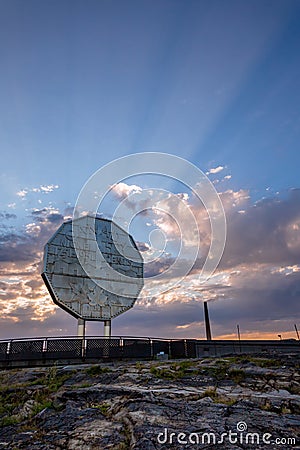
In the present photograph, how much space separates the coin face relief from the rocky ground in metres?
8.40

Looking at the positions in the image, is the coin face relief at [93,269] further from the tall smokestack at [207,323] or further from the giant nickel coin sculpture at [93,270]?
the tall smokestack at [207,323]

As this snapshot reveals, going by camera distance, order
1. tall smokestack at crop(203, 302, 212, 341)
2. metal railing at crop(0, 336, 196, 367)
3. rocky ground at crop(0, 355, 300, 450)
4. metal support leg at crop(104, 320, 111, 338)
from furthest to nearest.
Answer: tall smokestack at crop(203, 302, 212, 341) < metal support leg at crop(104, 320, 111, 338) < metal railing at crop(0, 336, 196, 367) < rocky ground at crop(0, 355, 300, 450)

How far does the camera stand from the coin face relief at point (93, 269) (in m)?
22.6

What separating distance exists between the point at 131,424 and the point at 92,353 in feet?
46.1

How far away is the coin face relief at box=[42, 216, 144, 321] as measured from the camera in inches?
889

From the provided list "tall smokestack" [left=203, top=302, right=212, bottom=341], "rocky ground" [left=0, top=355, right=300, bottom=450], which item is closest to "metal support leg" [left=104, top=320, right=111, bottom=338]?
"rocky ground" [left=0, top=355, right=300, bottom=450]

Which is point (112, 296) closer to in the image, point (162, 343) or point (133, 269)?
point (133, 269)

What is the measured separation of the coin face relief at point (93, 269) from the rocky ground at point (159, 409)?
8401 millimetres

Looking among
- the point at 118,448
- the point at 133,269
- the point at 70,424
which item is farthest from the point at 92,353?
the point at 118,448

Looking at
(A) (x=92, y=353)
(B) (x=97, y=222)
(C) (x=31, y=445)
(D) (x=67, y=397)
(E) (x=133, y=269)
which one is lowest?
(C) (x=31, y=445)

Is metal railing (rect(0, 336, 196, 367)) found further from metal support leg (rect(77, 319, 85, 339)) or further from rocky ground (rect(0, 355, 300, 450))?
rocky ground (rect(0, 355, 300, 450))

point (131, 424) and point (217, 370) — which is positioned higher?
point (217, 370)

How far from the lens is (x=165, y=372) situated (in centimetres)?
1404

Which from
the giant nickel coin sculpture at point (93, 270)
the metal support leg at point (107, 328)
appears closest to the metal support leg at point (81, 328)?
the giant nickel coin sculpture at point (93, 270)
